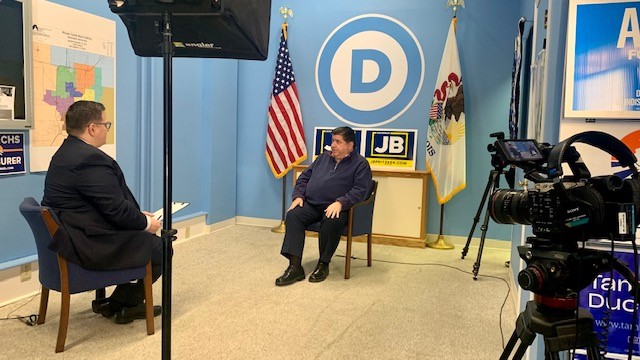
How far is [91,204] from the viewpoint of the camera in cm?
238

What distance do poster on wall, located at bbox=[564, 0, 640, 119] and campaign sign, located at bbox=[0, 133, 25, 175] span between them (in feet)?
9.67

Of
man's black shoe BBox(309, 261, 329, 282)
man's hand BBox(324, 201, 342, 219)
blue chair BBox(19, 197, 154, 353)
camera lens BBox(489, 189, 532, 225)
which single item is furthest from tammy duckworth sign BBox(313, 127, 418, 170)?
camera lens BBox(489, 189, 532, 225)

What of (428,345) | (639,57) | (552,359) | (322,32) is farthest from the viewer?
(322,32)

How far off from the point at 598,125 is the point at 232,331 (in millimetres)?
1942

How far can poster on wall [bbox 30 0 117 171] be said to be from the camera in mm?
3119

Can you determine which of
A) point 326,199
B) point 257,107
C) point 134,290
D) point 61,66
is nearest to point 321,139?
point 257,107

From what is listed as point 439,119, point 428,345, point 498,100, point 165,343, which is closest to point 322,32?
point 439,119

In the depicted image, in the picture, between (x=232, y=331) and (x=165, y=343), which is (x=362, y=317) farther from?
(x=165, y=343)

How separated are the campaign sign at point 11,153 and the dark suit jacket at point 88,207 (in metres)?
0.80

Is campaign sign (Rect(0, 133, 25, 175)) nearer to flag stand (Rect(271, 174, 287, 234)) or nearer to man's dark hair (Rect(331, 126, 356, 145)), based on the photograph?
man's dark hair (Rect(331, 126, 356, 145))

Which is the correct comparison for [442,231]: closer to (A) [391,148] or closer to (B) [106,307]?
(A) [391,148]

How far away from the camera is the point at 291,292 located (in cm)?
329

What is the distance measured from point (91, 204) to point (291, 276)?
1.51 m

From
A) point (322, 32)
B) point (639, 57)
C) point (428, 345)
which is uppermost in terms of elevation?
point (322, 32)
